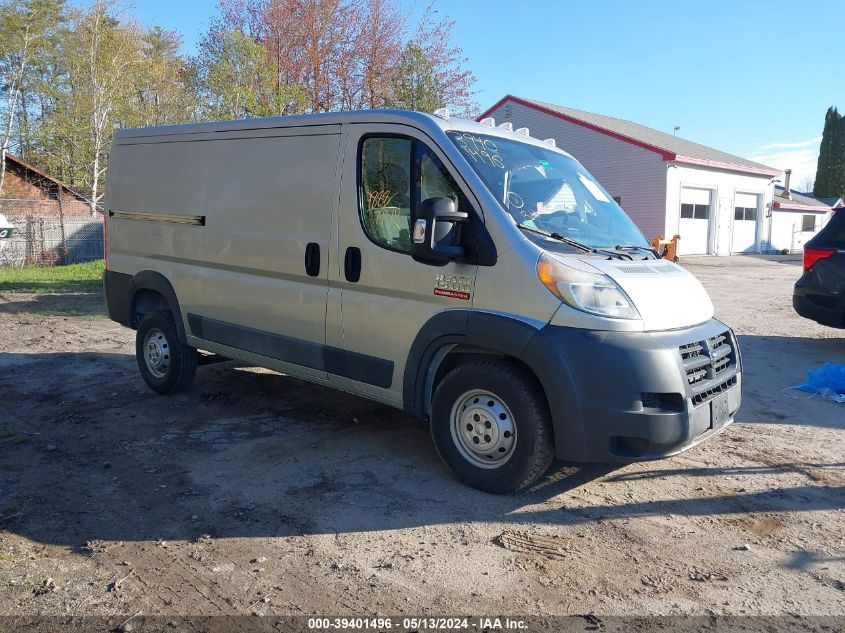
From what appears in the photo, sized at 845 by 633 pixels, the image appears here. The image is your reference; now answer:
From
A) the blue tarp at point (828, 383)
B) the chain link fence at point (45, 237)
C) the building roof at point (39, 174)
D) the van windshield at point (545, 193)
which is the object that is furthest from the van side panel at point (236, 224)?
the building roof at point (39, 174)

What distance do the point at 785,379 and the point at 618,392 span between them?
15.7ft

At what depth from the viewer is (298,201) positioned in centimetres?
516

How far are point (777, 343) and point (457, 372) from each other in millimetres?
6994

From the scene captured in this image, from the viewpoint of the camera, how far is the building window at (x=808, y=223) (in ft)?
125

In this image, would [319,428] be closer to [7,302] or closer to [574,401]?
[574,401]

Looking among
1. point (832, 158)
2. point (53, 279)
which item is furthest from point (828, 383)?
point (832, 158)

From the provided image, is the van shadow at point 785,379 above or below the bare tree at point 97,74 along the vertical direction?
below

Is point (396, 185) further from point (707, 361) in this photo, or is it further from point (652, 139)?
point (652, 139)

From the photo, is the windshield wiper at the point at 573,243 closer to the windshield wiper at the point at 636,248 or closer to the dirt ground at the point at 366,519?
the windshield wiper at the point at 636,248

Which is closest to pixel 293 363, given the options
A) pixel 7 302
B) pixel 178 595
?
pixel 178 595

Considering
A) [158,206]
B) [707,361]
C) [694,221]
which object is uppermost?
[694,221]

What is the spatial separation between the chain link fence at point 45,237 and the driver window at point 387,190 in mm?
20761

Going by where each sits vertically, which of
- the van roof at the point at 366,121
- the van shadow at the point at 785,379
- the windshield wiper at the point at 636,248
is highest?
the van roof at the point at 366,121

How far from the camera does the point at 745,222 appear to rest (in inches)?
1280
